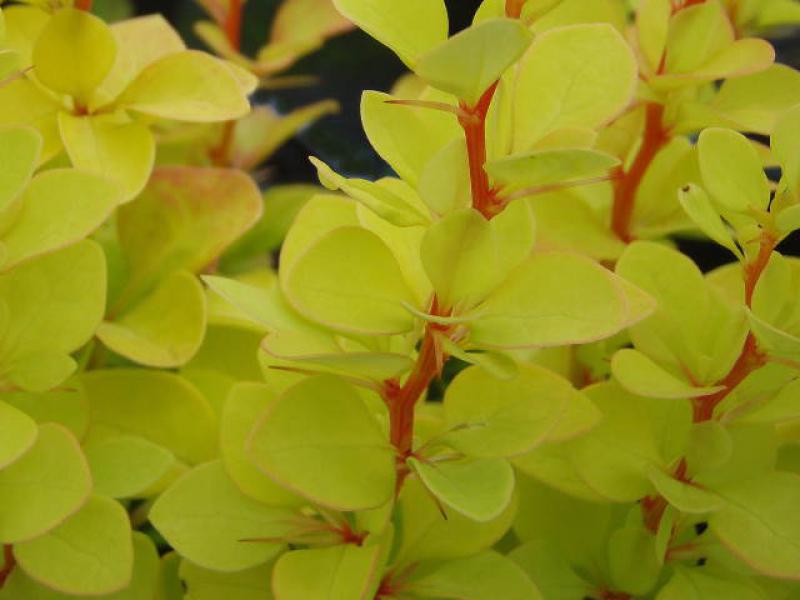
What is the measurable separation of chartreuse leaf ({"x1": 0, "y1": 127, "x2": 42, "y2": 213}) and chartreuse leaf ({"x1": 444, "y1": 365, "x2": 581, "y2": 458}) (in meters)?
0.18

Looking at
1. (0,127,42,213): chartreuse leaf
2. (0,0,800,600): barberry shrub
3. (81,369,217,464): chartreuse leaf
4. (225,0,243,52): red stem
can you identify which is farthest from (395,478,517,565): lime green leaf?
(225,0,243,52): red stem

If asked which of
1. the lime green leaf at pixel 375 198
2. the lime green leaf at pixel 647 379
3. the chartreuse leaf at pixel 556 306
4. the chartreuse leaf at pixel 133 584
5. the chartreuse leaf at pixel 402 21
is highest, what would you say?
the chartreuse leaf at pixel 402 21

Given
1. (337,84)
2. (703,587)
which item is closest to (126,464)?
(703,587)

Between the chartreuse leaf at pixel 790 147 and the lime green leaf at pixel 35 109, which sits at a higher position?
the chartreuse leaf at pixel 790 147

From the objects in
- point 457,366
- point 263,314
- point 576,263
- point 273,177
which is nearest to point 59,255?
point 263,314

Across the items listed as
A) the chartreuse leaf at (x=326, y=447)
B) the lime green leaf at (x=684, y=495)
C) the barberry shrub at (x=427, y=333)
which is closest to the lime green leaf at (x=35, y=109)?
the barberry shrub at (x=427, y=333)

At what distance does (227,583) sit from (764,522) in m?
0.23

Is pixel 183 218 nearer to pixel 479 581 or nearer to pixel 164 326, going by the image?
pixel 164 326

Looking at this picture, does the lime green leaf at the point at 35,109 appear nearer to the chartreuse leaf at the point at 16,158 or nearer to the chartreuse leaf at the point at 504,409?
the chartreuse leaf at the point at 16,158

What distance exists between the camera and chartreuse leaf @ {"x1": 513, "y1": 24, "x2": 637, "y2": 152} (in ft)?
1.38

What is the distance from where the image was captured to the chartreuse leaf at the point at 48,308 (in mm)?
461

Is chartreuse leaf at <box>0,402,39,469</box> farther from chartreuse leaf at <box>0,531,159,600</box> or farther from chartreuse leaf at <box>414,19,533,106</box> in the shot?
chartreuse leaf at <box>414,19,533,106</box>

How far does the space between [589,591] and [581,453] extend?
0.08m

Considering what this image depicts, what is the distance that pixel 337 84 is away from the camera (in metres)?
1.13
